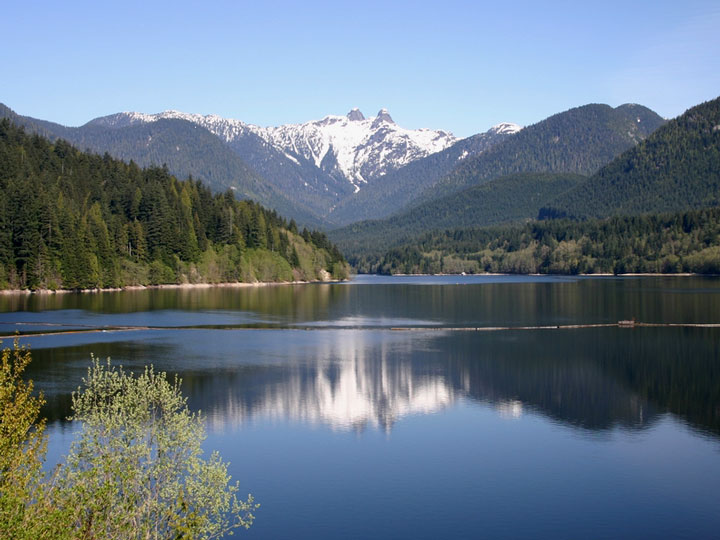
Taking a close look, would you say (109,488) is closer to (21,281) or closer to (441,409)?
(441,409)

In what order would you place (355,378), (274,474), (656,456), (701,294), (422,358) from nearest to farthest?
(274,474)
(656,456)
(355,378)
(422,358)
(701,294)

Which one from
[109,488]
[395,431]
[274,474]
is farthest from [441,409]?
[109,488]

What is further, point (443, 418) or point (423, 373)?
point (423, 373)

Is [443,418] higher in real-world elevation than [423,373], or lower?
lower

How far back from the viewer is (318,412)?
2336 inches

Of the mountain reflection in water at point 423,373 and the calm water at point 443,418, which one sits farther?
the mountain reflection in water at point 423,373

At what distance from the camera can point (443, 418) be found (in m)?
57.2

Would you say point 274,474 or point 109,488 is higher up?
point 109,488

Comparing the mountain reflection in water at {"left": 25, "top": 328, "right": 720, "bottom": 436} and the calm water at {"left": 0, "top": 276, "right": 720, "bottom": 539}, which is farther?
the mountain reflection in water at {"left": 25, "top": 328, "right": 720, "bottom": 436}

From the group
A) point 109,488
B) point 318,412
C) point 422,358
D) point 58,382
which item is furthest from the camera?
point 422,358

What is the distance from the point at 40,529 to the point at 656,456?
37349 mm

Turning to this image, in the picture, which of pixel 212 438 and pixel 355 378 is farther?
pixel 355 378

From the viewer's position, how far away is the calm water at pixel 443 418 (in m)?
37.7

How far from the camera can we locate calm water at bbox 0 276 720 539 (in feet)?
124
